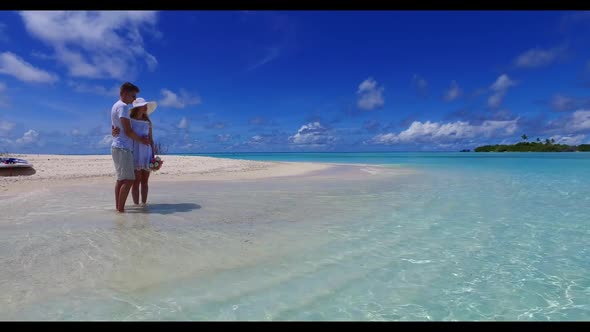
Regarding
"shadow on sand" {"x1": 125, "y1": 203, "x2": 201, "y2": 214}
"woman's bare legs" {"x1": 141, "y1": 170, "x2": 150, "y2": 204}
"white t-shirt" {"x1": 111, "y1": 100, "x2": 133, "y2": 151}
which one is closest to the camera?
"white t-shirt" {"x1": 111, "y1": 100, "x2": 133, "y2": 151}

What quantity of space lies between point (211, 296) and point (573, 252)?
444cm

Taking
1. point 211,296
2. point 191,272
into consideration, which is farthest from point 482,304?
point 191,272

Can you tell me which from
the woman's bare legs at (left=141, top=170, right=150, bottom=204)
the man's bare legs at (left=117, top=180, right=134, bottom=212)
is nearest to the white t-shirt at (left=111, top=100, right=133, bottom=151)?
the man's bare legs at (left=117, top=180, right=134, bottom=212)

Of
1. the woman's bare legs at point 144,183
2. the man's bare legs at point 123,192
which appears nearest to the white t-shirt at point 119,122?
the man's bare legs at point 123,192

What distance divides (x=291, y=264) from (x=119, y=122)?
4.34 meters

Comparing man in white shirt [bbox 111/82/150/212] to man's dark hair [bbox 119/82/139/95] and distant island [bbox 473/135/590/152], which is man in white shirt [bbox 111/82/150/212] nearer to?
man's dark hair [bbox 119/82/139/95]

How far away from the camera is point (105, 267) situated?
340cm

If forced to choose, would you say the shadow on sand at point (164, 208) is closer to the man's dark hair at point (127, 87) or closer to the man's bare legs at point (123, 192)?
the man's bare legs at point (123, 192)

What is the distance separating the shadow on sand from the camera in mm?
6340

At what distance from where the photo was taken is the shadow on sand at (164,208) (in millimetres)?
6340

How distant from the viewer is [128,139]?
598cm

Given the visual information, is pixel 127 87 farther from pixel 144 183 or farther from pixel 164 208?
pixel 164 208

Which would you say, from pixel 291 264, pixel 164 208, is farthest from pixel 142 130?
pixel 291 264

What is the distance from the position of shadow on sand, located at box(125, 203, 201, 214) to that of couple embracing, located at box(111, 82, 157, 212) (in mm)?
374
